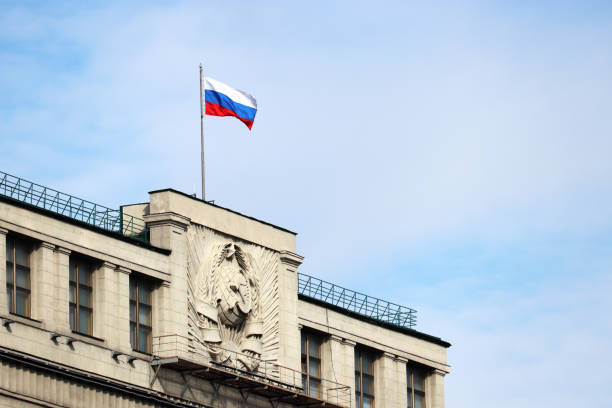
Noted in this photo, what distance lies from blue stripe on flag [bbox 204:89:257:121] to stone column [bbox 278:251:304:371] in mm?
7338

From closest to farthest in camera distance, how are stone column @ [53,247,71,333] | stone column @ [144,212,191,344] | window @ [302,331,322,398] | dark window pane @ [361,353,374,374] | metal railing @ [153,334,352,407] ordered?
stone column @ [53,247,71,333], metal railing @ [153,334,352,407], stone column @ [144,212,191,344], window @ [302,331,322,398], dark window pane @ [361,353,374,374]

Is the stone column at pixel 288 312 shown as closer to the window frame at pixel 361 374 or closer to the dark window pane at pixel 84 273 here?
the window frame at pixel 361 374

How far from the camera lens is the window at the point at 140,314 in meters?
85.9

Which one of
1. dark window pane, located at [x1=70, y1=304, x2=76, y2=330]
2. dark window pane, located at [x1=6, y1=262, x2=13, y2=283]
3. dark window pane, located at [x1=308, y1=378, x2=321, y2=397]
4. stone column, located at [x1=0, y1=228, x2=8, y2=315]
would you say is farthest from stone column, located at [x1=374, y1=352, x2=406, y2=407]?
stone column, located at [x1=0, y1=228, x2=8, y2=315]

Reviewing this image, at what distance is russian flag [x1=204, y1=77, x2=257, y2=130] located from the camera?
95.1 m

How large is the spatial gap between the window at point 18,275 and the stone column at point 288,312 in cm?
1585

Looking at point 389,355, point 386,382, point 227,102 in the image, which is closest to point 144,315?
point 227,102

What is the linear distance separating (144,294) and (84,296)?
3780 millimetres

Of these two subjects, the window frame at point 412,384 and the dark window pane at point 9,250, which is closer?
the dark window pane at point 9,250

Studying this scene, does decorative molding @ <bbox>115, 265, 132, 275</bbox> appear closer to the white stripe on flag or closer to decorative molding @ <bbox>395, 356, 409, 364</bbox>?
the white stripe on flag

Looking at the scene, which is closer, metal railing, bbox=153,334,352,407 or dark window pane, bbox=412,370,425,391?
metal railing, bbox=153,334,352,407

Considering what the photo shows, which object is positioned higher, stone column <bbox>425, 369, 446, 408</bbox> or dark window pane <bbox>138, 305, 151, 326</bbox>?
stone column <bbox>425, 369, 446, 408</bbox>

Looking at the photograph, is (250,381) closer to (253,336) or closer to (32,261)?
(253,336)

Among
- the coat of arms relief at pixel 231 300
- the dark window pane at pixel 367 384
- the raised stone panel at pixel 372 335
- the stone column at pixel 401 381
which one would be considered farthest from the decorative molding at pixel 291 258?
the stone column at pixel 401 381
